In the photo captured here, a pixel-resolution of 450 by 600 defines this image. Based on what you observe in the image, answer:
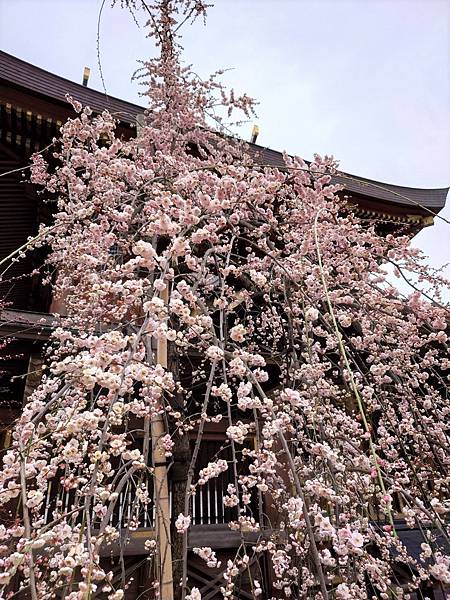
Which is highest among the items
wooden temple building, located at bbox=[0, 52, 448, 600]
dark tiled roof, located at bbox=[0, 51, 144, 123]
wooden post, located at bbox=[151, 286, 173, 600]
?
dark tiled roof, located at bbox=[0, 51, 144, 123]

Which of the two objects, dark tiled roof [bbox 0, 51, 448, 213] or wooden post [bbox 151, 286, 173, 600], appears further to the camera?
dark tiled roof [bbox 0, 51, 448, 213]

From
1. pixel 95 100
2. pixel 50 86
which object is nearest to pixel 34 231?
pixel 50 86

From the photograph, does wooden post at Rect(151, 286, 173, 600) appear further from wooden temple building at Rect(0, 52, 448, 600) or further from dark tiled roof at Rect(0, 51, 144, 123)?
dark tiled roof at Rect(0, 51, 144, 123)

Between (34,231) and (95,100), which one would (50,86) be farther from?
(34,231)

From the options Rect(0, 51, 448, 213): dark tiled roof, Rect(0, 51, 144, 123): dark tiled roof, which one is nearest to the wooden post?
Rect(0, 51, 448, 213): dark tiled roof

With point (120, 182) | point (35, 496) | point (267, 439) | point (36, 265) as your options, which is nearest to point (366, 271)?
point (267, 439)

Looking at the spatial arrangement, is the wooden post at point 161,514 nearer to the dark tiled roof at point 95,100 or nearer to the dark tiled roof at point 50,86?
the dark tiled roof at point 95,100

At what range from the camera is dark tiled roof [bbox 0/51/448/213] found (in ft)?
13.9

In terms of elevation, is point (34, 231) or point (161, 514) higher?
point (34, 231)

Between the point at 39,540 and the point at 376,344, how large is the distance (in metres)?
2.60

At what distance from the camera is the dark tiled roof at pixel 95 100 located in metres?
4.23

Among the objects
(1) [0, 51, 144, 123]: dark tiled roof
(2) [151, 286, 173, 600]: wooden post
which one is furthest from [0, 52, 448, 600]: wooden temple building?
(2) [151, 286, 173, 600]: wooden post

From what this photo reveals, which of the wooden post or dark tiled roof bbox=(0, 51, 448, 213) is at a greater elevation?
dark tiled roof bbox=(0, 51, 448, 213)

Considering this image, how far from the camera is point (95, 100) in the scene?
539 centimetres
